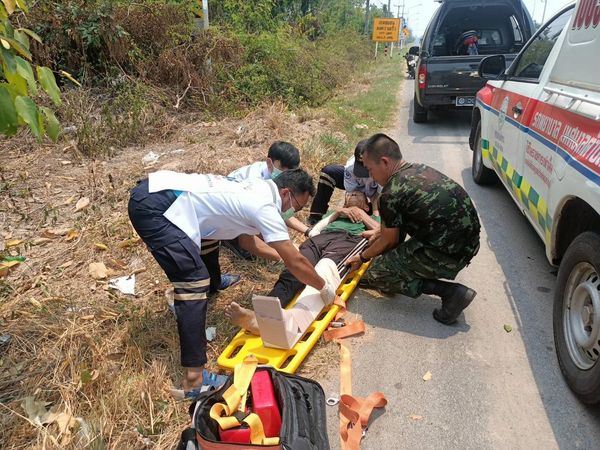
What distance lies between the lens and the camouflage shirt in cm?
279

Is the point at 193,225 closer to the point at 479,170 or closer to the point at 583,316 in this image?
the point at 583,316

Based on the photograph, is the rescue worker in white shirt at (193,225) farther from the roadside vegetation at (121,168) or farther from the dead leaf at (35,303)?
the dead leaf at (35,303)

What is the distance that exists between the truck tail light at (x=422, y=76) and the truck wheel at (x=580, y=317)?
6.09 metres

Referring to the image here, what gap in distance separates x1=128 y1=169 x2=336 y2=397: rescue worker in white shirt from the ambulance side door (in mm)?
1554

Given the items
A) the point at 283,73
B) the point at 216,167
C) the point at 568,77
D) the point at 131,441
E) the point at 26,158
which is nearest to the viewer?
the point at 131,441

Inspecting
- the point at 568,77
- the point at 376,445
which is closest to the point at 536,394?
the point at 376,445

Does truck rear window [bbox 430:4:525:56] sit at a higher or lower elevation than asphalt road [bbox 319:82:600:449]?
higher

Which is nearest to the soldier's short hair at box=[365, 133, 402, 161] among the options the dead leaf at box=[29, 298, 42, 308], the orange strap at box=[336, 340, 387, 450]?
the orange strap at box=[336, 340, 387, 450]

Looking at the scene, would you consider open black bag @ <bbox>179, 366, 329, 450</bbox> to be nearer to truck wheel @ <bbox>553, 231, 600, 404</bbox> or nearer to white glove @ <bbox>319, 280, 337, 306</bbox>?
white glove @ <bbox>319, 280, 337, 306</bbox>

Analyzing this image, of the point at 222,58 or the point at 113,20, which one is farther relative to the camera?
the point at 222,58

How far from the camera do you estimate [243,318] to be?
264 cm

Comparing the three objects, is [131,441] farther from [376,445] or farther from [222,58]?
[222,58]

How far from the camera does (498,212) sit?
4566 millimetres

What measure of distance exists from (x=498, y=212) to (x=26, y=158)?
5.91m
